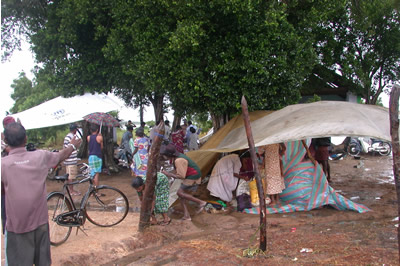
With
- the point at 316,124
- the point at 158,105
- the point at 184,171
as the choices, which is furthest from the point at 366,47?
the point at 184,171

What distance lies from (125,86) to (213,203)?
19.3 ft

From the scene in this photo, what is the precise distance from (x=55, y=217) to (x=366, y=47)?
15.0 meters

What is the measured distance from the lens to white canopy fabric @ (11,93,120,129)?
10352 millimetres

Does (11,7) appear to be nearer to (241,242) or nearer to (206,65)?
(206,65)

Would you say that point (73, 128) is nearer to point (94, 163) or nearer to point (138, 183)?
point (94, 163)

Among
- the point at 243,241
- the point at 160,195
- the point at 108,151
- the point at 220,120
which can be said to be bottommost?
the point at 243,241

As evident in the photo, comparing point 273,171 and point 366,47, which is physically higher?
point 366,47

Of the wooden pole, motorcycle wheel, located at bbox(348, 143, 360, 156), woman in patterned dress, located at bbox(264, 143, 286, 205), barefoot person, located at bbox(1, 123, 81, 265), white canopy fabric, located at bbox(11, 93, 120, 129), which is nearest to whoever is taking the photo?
barefoot person, located at bbox(1, 123, 81, 265)

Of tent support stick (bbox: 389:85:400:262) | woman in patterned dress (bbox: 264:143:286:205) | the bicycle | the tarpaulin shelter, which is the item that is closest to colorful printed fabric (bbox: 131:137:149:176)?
the tarpaulin shelter

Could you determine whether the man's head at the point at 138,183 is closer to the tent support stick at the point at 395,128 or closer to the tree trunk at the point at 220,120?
the tent support stick at the point at 395,128

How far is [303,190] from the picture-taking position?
298 inches

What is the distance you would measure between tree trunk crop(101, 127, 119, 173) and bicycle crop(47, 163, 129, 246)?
6.29 metres

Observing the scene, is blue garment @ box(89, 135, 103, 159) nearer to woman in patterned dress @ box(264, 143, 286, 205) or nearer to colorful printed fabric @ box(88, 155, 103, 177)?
colorful printed fabric @ box(88, 155, 103, 177)

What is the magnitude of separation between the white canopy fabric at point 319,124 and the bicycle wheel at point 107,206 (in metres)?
2.16
